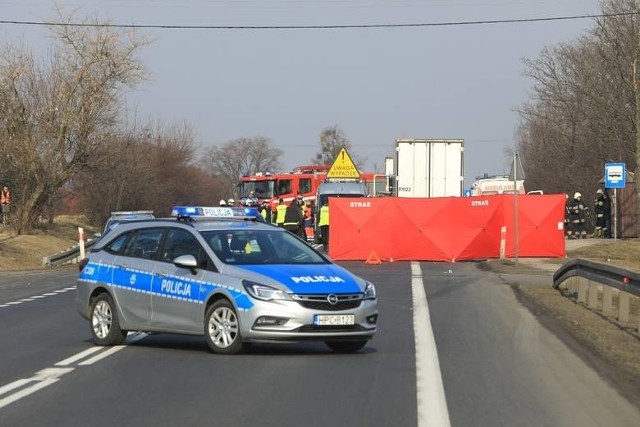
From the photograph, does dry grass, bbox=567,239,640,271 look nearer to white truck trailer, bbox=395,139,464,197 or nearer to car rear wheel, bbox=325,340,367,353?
white truck trailer, bbox=395,139,464,197

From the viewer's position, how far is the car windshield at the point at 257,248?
11.4 metres

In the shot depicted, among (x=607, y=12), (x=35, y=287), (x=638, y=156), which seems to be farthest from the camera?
(x=607, y=12)

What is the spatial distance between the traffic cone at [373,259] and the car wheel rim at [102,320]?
16.6m

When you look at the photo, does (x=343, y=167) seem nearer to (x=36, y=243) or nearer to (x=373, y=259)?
(x=373, y=259)

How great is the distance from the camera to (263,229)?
12023 mm

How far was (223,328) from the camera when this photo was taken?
1101 centimetres

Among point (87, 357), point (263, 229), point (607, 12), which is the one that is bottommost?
point (87, 357)

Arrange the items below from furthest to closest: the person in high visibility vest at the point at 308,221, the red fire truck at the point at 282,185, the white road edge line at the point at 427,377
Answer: the red fire truck at the point at 282,185 < the person in high visibility vest at the point at 308,221 < the white road edge line at the point at 427,377

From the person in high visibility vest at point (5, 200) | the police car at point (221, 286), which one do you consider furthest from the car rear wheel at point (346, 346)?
the person in high visibility vest at point (5, 200)

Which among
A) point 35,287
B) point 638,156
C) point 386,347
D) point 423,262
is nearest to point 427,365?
point 386,347

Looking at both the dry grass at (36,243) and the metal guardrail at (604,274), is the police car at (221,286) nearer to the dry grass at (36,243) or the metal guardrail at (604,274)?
the metal guardrail at (604,274)

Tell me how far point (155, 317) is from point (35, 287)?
39.0ft

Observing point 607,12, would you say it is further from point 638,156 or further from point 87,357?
point 87,357

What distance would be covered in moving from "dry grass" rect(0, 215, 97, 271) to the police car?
1993 centimetres
